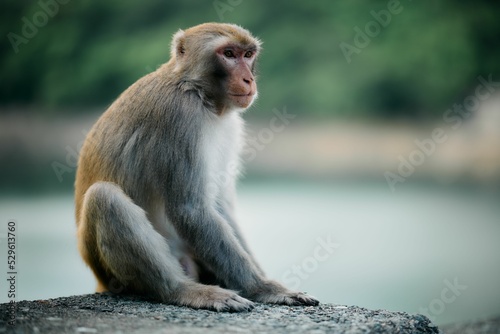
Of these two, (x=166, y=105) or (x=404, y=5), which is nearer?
(x=166, y=105)

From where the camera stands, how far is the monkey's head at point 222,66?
5.89 m

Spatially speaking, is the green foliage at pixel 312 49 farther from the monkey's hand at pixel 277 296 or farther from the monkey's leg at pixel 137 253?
the monkey's hand at pixel 277 296

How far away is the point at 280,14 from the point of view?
71.5 ft

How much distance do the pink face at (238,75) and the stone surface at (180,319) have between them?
5.71ft

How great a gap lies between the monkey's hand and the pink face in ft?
5.04

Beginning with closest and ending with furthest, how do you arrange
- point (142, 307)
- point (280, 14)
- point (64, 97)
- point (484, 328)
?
1. point (142, 307)
2. point (484, 328)
3. point (64, 97)
4. point (280, 14)

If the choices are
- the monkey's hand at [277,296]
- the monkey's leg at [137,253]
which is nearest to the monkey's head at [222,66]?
the monkey's leg at [137,253]

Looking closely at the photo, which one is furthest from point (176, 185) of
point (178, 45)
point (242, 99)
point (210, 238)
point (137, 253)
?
point (178, 45)

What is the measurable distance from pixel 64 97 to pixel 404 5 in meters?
11.4

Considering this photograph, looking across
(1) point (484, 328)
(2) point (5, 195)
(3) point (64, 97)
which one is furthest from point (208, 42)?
(3) point (64, 97)

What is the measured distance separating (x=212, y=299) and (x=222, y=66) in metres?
1.96

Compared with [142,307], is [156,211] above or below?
above

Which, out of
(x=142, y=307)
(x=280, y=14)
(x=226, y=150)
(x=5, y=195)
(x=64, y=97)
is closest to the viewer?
(x=142, y=307)

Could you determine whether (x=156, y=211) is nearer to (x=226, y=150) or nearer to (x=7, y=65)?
(x=226, y=150)
